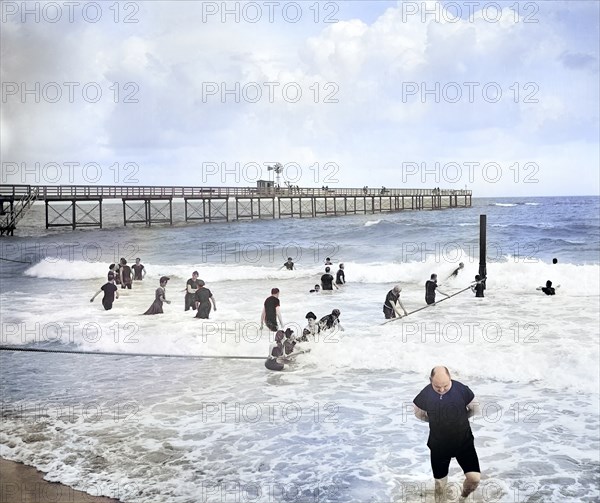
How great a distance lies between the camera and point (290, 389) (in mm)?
5648

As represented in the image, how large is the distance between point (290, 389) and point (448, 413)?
3.31 m

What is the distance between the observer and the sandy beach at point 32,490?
3.56 metres

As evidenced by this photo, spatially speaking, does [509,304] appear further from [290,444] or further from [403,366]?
[290,444]

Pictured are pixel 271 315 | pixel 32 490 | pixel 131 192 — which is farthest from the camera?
pixel 131 192

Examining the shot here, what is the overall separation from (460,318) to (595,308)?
8.61 ft

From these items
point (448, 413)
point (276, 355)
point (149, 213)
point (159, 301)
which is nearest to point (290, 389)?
point (276, 355)

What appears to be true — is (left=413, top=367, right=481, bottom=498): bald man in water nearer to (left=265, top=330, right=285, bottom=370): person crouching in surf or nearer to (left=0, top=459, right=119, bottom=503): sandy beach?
(left=0, top=459, right=119, bottom=503): sandy beach

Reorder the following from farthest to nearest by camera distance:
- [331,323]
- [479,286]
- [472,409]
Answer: [479,286] < [331,323] < [472,409]

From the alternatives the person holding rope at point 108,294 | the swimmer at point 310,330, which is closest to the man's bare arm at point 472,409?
the swimmer at point 310,330

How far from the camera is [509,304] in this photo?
9.73 meters

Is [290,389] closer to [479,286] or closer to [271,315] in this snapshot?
[271,315]

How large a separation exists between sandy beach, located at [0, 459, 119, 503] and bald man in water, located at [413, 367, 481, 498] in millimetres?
2185

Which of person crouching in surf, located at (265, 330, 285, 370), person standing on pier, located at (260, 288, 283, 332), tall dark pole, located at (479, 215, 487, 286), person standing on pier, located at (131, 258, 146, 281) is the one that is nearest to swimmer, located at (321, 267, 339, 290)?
person standing on pier, located at (260, 288, 283, 332)

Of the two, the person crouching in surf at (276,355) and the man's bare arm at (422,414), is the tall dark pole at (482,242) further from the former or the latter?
the man's bare arm at (422,414)
